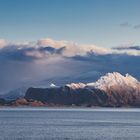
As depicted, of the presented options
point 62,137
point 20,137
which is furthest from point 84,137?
point 20,137

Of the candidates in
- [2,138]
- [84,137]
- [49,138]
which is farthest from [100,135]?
[2,138]

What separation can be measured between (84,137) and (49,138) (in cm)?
771

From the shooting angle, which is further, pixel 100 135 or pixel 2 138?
pixel 100 135

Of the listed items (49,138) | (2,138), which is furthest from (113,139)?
(2,138)

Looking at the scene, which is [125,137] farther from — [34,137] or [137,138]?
[34,137]

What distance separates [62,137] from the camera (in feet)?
340

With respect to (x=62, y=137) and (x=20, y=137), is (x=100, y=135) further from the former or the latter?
(x=20, y=137)

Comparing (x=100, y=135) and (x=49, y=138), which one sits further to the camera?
(x=100, y=135)

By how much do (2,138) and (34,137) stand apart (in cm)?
669

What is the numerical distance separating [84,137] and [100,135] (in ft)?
18.2

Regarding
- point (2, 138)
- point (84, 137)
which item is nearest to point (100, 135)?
point (84, 137)

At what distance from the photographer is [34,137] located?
335 feet

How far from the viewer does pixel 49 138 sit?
100188mm

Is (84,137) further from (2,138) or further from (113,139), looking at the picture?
(2,138)
